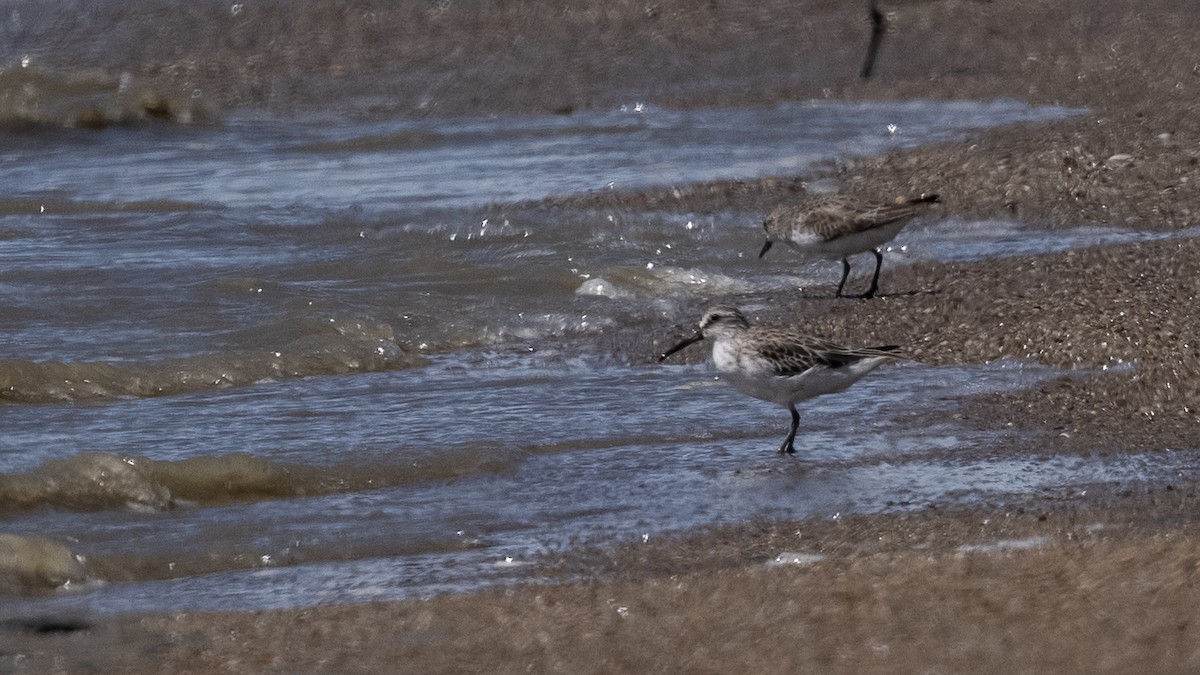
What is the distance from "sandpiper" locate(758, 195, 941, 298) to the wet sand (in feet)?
0.96

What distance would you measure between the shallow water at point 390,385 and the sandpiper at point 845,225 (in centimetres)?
76

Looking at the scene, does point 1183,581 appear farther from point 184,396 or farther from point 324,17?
point 324,17

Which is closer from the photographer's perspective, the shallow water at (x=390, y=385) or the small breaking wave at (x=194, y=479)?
the shallow water at (x=390, y=385)

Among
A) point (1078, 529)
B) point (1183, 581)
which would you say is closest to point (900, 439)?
point (1078, 529)

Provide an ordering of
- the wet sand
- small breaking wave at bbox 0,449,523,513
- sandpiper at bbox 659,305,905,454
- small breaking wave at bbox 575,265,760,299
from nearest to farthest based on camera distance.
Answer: the wet sand < small breaking wave at bbox 0,449,523,513 < sandpiper at bbox 659,305,905,454 < small breaking wave at bbox 575,265,760,299

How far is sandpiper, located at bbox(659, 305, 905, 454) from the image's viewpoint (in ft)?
22.4

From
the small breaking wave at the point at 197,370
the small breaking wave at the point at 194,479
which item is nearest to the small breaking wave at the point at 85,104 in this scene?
the small breaking wave at the point at 197,370

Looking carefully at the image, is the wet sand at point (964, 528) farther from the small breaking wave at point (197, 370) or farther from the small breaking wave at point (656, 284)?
the small breaking wave at point (197, 370)

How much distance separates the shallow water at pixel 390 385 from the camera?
6.03m

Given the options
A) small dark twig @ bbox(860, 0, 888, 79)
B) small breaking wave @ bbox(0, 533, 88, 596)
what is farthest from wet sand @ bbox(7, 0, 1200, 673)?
small breaking wave @ bbox(0, 533, 88, 596)

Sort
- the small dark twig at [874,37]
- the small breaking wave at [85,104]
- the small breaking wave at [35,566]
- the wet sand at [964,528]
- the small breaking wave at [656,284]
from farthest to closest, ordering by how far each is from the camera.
Answer: the small dark twig at [874,37] → the small breaking wave at [85,104] → the small breaking wave at [656,284] → the small breaking wave at [35,566] → the wet sand at [964,528]

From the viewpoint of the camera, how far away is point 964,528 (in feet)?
18.2

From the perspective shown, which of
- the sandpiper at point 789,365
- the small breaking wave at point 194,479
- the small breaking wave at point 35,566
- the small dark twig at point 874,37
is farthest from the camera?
the small dark twig at point 874,37

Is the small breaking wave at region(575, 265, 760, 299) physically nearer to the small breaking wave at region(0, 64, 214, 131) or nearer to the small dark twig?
the small dark twig
